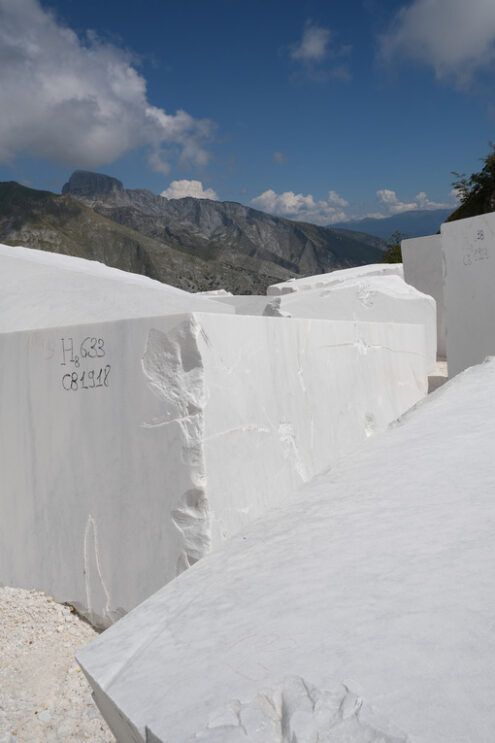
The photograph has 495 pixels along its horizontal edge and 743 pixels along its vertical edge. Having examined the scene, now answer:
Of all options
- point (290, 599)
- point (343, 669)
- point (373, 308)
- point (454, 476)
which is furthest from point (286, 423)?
point (373, 308)

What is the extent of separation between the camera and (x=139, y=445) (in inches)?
72.0

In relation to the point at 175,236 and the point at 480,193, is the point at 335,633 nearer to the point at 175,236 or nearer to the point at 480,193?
the point at 480,193

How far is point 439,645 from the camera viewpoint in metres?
0.67

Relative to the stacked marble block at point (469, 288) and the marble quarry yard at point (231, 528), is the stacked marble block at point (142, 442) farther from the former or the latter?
the stacked marble block at point (469, 288)

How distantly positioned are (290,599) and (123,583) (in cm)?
A: 118

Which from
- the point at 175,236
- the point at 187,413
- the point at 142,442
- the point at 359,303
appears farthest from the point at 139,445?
the point at 175,236

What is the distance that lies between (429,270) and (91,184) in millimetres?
109977

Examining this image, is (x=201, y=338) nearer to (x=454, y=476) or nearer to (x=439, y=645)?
(x=454, y=476)

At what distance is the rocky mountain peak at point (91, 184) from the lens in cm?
10562

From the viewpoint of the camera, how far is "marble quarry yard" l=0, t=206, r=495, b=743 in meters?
0.68

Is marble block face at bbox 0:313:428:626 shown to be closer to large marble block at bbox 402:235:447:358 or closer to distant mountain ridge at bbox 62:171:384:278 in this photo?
large marble block at bbox 402:235:447:358

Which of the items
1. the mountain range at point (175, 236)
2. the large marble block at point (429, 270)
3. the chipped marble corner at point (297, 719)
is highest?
the mountain range at point (175, 236)

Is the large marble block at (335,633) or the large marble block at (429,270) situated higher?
the large marble block at (429,270)

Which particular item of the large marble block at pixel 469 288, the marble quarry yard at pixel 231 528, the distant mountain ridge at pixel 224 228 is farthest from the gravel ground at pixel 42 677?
the distant mountain ridge at pixel 224 228
